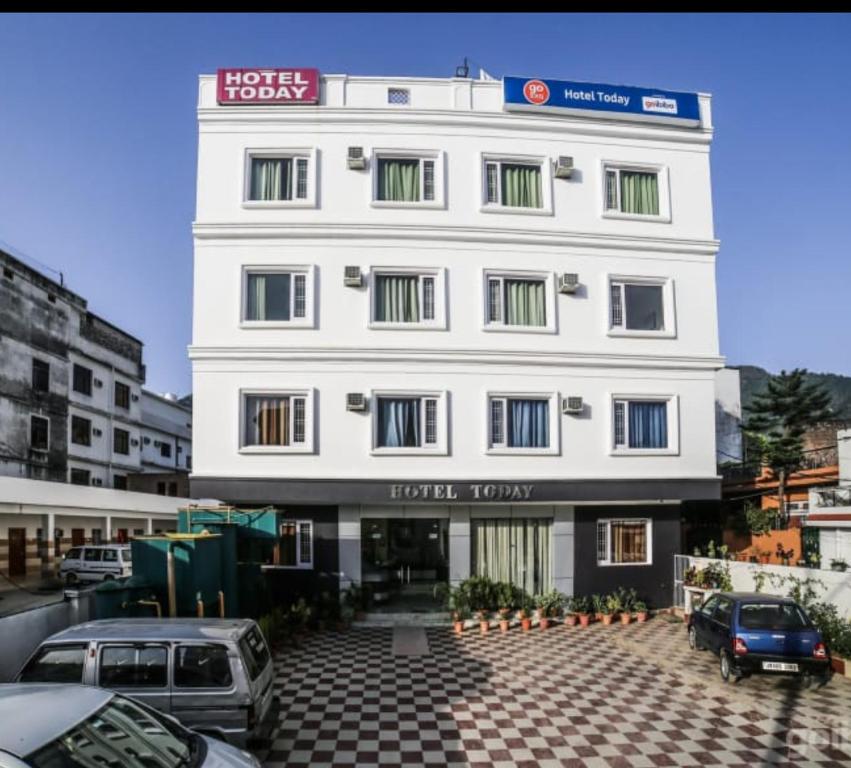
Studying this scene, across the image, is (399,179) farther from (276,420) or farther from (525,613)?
(525,613)

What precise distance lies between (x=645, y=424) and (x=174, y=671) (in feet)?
40.3

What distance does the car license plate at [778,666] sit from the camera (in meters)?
9.63

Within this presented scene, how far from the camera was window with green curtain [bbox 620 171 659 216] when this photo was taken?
16.2 metres

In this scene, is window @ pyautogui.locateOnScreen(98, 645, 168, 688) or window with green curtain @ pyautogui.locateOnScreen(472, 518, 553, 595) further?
window with green curtain @ pyautogui.locateOnScreen(472, 518, 553, 595)

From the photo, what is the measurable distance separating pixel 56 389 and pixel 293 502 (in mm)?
21665

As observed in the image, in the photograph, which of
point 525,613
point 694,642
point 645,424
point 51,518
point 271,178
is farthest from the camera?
point 51,518

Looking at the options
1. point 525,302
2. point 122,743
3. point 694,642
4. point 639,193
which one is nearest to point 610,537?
point 694,642

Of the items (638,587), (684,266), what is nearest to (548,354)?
(684,266)

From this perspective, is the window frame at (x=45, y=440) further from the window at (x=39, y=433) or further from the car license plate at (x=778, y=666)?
the car license plate at (x=778, y=666)

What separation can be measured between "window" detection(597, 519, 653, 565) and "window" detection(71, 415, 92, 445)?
27.0 m

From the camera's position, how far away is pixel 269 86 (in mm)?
15375

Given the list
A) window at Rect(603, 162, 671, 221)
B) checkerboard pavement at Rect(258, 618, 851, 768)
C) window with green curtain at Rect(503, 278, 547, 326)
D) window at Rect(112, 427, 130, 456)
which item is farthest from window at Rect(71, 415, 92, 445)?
window at Rect(603, 162, 671, 221)

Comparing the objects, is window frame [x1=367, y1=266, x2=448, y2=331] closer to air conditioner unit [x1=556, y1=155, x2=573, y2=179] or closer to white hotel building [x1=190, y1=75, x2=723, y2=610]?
white hotel building [x1=190, y1=75, x2=723, y2=610]

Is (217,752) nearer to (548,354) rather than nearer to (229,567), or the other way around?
(229,567)
